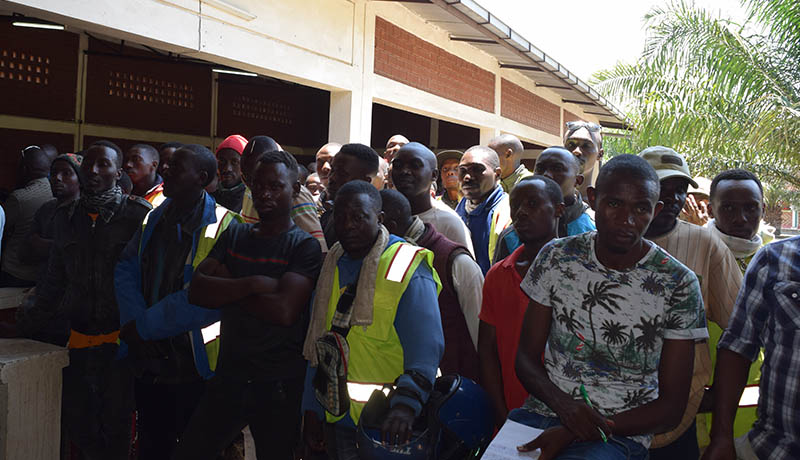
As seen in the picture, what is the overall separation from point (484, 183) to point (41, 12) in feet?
10.8

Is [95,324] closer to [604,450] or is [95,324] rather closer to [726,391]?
[604,450]

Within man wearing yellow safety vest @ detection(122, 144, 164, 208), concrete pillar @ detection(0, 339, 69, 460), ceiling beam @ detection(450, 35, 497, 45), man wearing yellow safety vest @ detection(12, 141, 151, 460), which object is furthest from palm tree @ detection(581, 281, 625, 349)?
ceiling beam @ detection(450, 35, 497, 45)

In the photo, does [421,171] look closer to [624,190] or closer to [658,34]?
[624,190]

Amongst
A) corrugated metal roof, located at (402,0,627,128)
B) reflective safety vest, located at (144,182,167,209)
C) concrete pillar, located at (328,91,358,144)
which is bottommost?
reflective safety vest, located at (144,182,167,209)

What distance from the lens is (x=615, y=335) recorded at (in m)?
2.25

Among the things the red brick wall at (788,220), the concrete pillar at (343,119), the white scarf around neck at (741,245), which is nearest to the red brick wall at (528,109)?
the concrete pillar at (343,119)

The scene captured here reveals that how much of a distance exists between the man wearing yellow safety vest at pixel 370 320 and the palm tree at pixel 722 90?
10.5 metres

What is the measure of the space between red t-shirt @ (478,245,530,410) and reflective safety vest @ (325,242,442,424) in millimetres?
334

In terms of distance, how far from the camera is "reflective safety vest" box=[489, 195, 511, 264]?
418 cm

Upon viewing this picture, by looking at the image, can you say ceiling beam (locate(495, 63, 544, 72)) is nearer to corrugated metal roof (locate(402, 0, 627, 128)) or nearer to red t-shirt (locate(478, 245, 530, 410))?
corrugated metal roof (locate(402, 0, 627, 128))

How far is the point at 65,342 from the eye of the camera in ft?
A: 14.6

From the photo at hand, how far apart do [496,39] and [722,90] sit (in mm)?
6883

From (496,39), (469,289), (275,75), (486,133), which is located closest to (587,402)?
(469,289)

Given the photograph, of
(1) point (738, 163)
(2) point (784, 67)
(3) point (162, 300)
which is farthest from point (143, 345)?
(1) point (738, 163)
